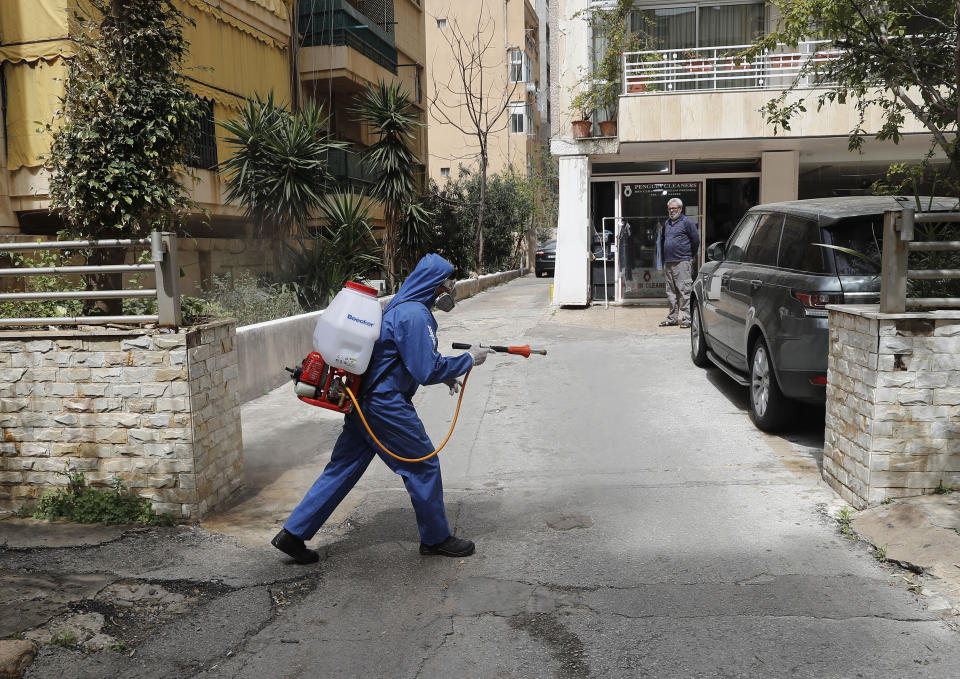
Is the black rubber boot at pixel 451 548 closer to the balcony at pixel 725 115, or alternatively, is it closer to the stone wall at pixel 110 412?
the stone wall at pixel 110 412

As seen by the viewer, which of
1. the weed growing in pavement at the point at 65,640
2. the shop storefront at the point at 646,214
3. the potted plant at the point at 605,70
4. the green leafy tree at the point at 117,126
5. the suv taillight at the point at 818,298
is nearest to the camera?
the weed growing in pavement at the point at 65,640

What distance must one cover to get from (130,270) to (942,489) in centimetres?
524

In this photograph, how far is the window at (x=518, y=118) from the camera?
126 ft

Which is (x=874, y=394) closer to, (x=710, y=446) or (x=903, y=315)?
(x=903, y=315)

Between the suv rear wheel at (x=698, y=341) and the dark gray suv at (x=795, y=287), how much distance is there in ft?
5.35

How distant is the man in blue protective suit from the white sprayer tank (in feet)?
0.47

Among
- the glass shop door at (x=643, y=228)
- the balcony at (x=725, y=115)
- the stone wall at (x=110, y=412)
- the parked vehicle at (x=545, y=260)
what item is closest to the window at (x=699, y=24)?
the balcony at (x=725, y=115)

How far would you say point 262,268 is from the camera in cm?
1495

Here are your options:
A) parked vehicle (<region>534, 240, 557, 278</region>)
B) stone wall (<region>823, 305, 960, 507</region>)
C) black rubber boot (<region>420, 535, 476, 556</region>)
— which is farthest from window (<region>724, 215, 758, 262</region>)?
parked vehicle (<region>534, 240, 557, 278</region>)

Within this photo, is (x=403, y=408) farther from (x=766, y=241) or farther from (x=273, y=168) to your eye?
(x=273, y=168)

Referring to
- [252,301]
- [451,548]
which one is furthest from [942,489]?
[252,301]

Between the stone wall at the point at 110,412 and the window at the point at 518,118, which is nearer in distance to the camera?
the stone wall at the point at 110,412

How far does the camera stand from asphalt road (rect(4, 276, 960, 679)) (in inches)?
135

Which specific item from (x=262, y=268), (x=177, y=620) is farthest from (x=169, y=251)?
(x=262, y=268)
